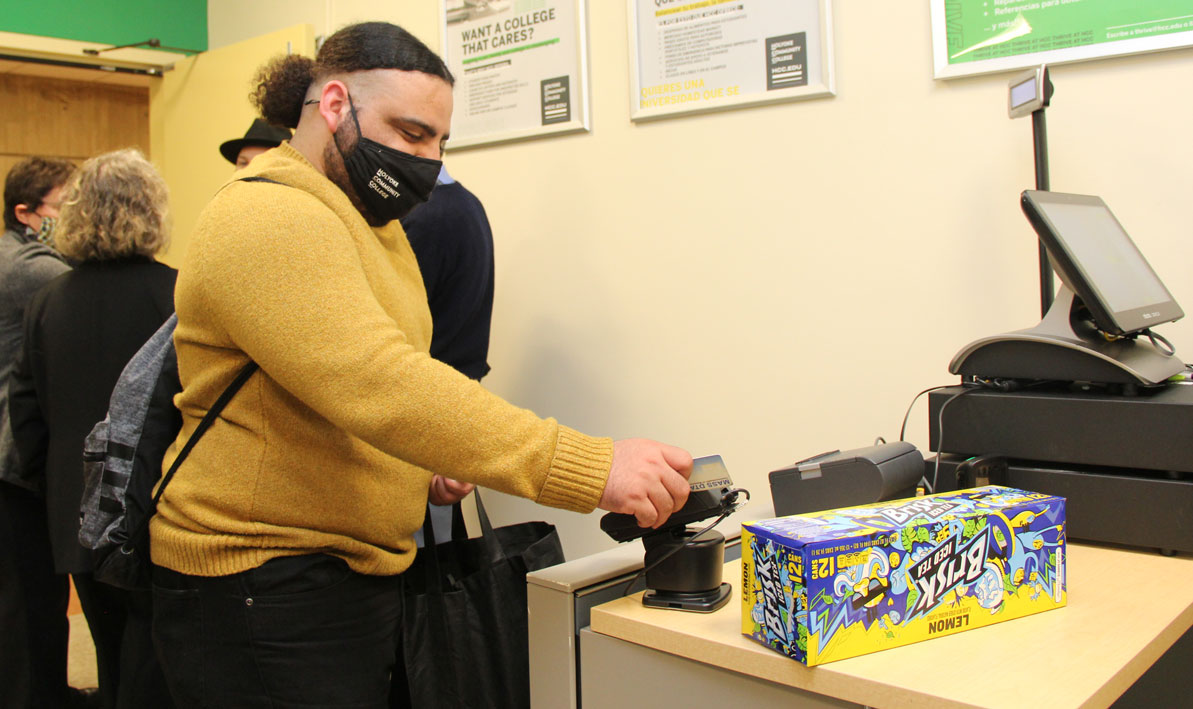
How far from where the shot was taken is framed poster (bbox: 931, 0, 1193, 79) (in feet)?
4.94

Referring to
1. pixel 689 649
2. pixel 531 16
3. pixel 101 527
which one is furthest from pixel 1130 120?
pixel 101 527

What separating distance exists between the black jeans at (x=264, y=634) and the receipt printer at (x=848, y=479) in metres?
0.57

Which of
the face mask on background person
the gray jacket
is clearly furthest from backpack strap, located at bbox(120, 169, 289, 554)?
the face mask on background person

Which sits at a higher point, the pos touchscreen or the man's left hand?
the pos touchscreen

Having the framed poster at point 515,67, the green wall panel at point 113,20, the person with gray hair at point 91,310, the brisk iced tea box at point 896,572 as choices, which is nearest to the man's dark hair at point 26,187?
the person with gray hair at point 91,310

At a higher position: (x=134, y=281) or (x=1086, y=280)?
(x=134, y=281)

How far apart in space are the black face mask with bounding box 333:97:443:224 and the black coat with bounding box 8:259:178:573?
1007mm

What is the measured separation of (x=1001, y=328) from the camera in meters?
1.67

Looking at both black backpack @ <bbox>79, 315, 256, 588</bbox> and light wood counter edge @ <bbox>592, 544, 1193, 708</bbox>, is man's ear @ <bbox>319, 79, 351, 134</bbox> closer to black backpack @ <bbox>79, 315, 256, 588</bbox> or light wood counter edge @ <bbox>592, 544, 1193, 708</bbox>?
black backpack @ <bbox>79, 315, 256, 588</bbox>

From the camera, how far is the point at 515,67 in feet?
7.72

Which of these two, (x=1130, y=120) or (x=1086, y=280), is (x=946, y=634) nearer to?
(x=1086, y=280)

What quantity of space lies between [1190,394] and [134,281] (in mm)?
1965

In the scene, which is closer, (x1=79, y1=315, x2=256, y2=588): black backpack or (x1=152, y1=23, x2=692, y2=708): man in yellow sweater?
(x1=152, y1=23, x2=692, y2=708): man in yellow sweater

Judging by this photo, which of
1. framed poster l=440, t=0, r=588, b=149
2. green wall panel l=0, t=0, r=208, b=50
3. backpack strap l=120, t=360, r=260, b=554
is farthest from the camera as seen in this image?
green wall panel l=0, t=0, r=208, b=50
